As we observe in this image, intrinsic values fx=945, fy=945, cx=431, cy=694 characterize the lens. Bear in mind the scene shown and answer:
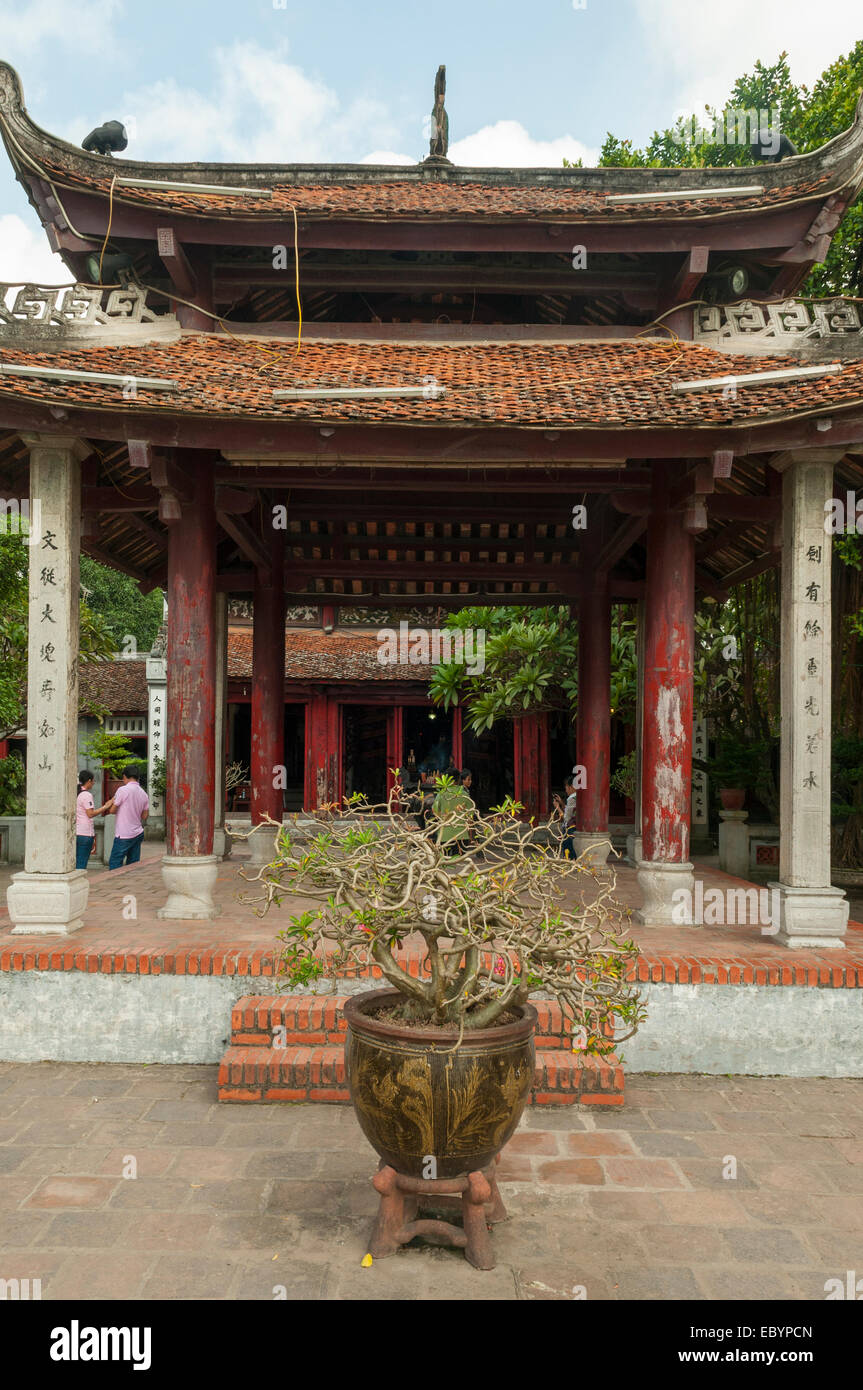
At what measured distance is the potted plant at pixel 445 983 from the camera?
→ 3594 millimetres

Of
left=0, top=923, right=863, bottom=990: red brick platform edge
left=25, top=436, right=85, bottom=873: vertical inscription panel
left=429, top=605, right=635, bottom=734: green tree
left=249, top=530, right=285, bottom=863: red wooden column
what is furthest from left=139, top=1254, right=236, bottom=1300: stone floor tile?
left=429, top=605, right=635, bottom=734: green tree

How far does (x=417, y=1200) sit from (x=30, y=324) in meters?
7.02

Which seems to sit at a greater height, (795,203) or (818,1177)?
(795,203)

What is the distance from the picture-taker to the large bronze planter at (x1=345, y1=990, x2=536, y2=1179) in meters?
3.57

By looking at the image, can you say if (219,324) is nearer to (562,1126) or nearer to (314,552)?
(314,552)

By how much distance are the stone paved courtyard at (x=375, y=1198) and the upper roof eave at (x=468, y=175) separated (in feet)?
21.9

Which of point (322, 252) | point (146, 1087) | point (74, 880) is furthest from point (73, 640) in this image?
point (322, 252)

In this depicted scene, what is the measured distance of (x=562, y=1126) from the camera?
507 centimetres

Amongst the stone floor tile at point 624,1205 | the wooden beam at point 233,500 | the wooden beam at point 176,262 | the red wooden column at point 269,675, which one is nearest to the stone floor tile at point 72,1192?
the stone floor tile at point 624,1205

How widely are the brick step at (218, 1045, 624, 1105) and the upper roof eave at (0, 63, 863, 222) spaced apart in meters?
6.45

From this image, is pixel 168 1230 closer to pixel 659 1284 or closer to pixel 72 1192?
pixel 72 1192

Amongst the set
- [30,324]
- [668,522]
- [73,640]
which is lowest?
[73,640]

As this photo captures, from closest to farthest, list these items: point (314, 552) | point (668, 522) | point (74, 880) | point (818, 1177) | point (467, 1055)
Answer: point (467, 1055), point (818, 1177), point (74, 880), point (668, 522), point (314, 552)

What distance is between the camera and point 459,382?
732 centimetres
